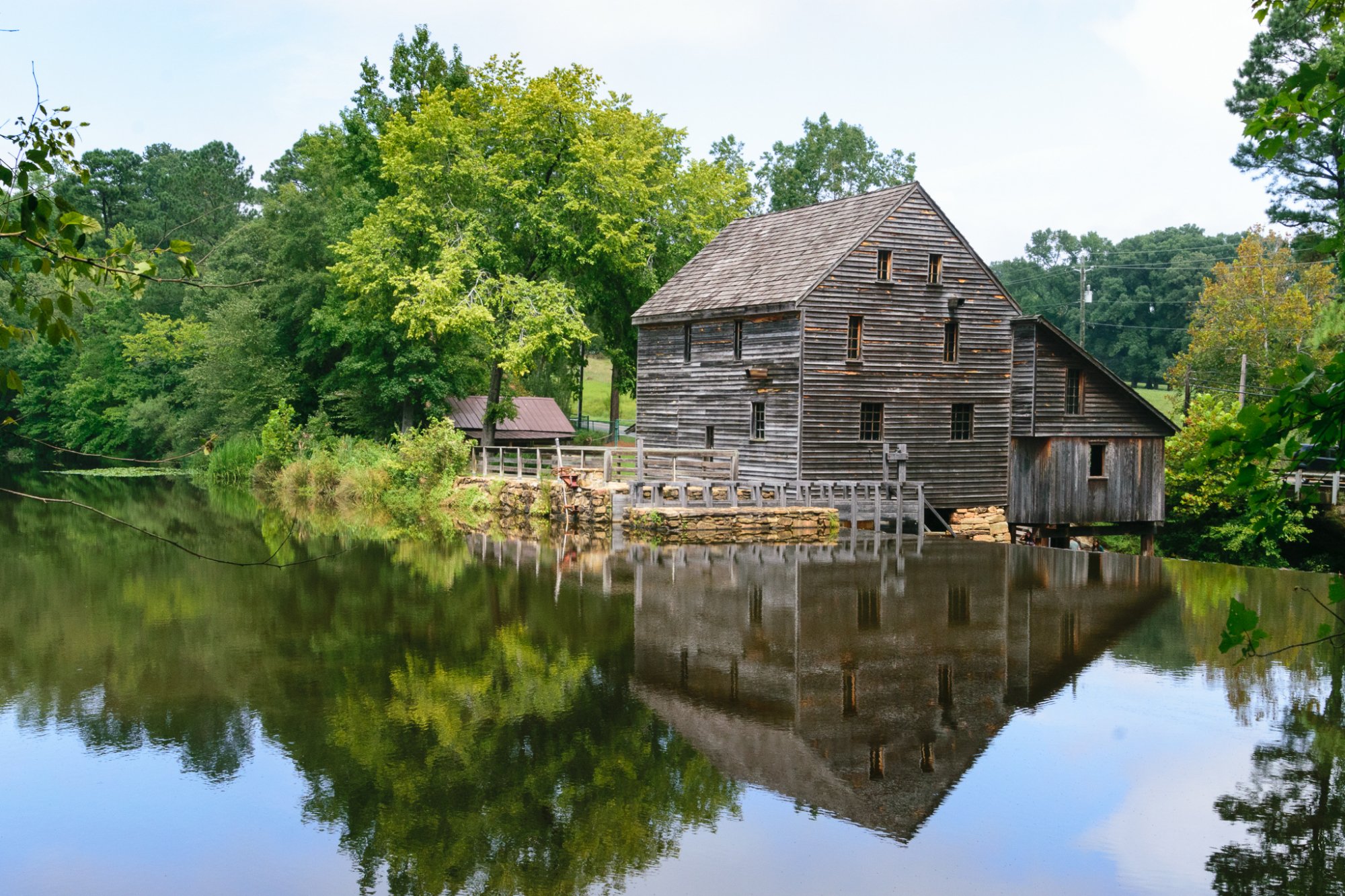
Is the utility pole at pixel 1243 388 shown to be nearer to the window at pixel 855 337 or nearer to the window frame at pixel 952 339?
the window frame at pixel 952 339

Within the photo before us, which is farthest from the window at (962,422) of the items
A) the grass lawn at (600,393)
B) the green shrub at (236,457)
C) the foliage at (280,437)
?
the grass lawn at (600,393)

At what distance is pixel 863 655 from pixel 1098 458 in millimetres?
19728

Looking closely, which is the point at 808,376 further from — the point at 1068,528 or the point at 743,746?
the point at 743,746

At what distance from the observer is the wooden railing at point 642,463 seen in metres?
31.0

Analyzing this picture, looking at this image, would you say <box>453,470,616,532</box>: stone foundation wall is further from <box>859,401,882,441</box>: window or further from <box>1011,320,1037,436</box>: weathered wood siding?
<box>1011,320,1037,436</box>: weathered wood siding

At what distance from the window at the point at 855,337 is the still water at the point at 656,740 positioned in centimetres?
1086

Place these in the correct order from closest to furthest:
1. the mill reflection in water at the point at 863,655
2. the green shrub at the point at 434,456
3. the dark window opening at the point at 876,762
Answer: the dark window opening at the point at 876,762, the mill reflection in water at the point at 863,655, the green shrub at the point at 434,456

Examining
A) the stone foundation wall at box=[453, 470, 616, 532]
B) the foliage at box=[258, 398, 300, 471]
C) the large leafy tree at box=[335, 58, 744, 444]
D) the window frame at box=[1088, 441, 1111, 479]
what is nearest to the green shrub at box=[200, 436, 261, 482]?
the foliage at box=[258, 398, 300, 471]

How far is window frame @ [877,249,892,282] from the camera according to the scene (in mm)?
31500

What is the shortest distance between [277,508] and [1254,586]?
2925cm

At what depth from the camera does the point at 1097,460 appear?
3253 cm

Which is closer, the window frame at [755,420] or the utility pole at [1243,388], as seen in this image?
the window frame at [755,420]

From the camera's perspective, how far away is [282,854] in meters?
8.70

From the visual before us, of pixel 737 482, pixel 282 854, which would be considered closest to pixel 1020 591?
pixel 737 482
